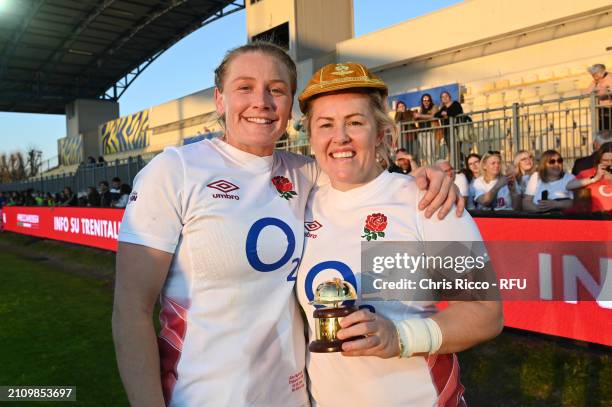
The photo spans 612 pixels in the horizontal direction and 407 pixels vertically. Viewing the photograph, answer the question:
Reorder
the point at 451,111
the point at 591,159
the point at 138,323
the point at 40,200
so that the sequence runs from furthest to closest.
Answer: the point at 40,200 → the point at 451,111 → the point at 591,159 → the point at 138,323

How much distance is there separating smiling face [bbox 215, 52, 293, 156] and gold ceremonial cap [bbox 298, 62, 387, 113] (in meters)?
0.17

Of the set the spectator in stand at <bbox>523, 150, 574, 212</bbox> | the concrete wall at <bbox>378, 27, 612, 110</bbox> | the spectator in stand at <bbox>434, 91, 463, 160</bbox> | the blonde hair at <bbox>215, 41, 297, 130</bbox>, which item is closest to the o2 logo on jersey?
the blonde hair at <bbox>215, 41, 297, 130</bbox>

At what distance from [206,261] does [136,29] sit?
117 feet

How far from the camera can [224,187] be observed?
193 centimetres

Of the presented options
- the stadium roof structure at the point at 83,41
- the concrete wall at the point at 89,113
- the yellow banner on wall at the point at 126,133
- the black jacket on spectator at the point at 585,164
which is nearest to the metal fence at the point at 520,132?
the black jacket on spectator at the point at 585,164

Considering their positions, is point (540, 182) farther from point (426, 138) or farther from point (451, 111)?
point (451, 111)

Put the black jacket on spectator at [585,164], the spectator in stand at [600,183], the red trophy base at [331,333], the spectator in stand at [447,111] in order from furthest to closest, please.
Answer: the spectator in stand at [447,111] → the black jacket on spectator at [585,164] → the spectator in stand at [600,183] → the red trophy base at [331,333]

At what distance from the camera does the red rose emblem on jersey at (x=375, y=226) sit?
1938mm

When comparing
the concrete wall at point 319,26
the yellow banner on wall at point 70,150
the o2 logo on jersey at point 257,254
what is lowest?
the o2 logo on jersey at point 257,254

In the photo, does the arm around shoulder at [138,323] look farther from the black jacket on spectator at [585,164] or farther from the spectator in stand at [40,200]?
the spectator in stand at [40,200]

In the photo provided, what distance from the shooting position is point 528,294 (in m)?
4.19

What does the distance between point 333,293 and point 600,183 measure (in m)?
4.68

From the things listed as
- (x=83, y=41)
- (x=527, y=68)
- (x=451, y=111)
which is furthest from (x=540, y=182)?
(x=83, y=41)

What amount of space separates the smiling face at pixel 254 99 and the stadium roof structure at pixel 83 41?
3049 cm
